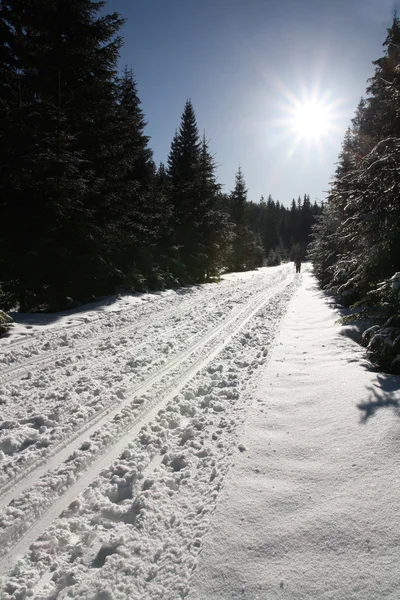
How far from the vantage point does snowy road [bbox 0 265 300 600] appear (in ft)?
7.20

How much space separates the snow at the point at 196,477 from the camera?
6.89ft

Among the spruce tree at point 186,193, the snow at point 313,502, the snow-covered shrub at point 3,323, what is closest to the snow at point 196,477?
the snow at point 313,502

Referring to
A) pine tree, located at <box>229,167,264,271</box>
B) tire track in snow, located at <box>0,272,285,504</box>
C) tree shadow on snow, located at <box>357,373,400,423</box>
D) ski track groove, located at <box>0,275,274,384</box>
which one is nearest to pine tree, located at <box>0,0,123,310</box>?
ski track groove, located at <box>0,275,274,384</box>

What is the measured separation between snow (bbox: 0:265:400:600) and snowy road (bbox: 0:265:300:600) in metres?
0.01

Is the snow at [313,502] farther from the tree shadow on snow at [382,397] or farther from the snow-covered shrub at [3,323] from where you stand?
the snow-covered shrub at [3,323]

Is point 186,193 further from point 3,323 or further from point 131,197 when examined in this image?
point 3,323

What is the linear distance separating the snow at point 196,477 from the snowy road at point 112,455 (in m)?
0.01

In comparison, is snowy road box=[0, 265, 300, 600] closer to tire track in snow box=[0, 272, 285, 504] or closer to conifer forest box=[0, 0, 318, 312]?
tire track in snow box=[0, 272, 285, 504]

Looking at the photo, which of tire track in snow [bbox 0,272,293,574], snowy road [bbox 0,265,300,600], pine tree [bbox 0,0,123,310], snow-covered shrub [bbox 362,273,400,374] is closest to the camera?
snowy road [bbox 0,265,300,600]

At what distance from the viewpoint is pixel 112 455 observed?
3.38 meters

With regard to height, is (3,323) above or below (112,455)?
above

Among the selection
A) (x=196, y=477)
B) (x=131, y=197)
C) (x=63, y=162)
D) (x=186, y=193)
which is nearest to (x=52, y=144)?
(x=63, y=162)

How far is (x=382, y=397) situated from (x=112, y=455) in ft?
11.5

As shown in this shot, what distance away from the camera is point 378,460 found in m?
2.98
